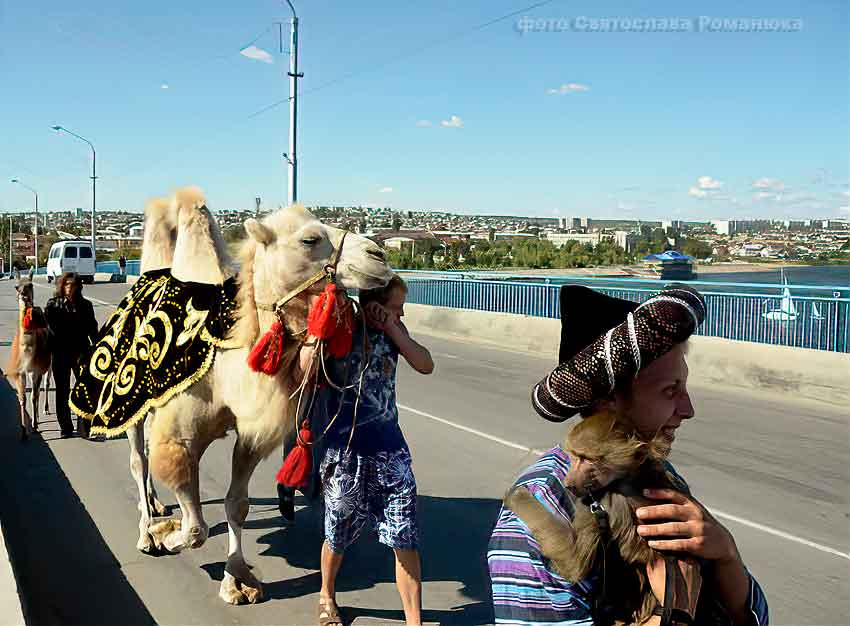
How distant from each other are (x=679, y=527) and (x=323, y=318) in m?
2.66

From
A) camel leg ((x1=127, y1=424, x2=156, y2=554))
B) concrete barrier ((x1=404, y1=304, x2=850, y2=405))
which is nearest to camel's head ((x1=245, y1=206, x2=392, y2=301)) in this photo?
camel leg ((x1=127, y1=424, x2=156, y2=554))

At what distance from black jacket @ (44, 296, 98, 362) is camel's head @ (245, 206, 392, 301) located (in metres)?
5.56

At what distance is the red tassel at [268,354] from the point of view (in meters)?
4.24

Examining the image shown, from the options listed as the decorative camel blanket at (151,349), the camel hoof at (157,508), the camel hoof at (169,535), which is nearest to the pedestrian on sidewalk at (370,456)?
the decorative camel blanket at (151,349)

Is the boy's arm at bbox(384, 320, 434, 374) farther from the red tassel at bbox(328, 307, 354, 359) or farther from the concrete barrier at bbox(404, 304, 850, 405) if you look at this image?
the concrete barrier at bbox(404, 304, 850, 405)

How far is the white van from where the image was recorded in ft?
146

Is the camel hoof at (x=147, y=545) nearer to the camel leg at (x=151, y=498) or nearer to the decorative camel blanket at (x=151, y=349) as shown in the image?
the camel leg at (x=151, y=498)

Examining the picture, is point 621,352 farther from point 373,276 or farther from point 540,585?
point 373,276

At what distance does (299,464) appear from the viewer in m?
4.24

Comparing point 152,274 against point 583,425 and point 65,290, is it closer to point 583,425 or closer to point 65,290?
point 65,290

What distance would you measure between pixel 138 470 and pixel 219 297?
6.11 ft

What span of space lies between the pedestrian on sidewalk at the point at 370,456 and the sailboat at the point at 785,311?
9335mm

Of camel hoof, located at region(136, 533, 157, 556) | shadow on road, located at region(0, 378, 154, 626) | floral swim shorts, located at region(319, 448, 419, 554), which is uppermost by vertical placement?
floral swim shorts, located at region(319, 448, 419, 554)

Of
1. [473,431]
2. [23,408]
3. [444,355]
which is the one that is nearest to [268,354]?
[473,431]
